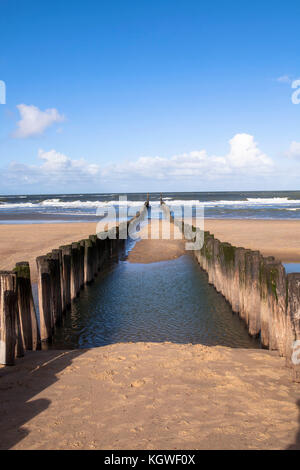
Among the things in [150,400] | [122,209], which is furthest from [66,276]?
[122,209]

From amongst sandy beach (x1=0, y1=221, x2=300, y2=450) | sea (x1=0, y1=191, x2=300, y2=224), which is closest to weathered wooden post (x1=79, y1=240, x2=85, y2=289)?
sandy beach (x1=0, y1=221, x2=300, y2=450)

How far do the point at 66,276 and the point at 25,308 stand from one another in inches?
96.0

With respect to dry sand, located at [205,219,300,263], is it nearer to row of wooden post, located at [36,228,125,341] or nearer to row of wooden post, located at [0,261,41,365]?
row of wooden post, located at [36,228,125,341]

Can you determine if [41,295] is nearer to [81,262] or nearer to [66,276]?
[66,276]

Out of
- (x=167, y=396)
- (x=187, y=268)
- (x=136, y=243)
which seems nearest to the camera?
(x=167, y=396)

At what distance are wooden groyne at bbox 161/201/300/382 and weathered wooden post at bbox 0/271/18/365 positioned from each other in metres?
3.68

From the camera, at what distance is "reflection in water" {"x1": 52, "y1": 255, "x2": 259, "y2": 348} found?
6.94 meters

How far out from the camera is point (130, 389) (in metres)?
4.46

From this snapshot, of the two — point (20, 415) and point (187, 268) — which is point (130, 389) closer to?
point (20, 415)

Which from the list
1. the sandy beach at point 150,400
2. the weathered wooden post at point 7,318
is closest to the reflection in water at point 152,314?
the sandy beach at point 150,400

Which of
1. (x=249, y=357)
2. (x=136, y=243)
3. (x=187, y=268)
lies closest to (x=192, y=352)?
(x=249, y=357)

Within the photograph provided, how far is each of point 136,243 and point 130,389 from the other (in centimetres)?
1457

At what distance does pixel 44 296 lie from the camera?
6578 millimetres

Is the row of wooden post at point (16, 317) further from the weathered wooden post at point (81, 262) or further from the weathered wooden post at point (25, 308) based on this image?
the weathered wooden post at point (81, 262)
